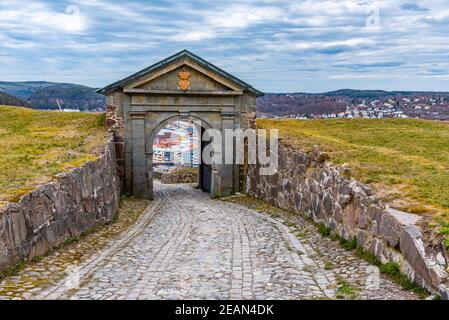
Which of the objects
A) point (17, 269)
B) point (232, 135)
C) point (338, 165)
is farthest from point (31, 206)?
point (232, 135)

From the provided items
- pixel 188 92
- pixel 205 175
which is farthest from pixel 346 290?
pixel 205 175

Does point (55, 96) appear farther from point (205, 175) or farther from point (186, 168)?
point (205, 175)

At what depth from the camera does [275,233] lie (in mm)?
11078

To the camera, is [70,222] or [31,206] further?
[70,222]

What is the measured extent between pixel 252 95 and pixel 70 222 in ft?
40.1

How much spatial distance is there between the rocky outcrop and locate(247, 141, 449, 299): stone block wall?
17.2 ft

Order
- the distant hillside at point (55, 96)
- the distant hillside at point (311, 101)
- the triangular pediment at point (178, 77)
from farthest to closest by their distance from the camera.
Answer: the distant hillside at point (55, 96)
the distant hillside at point (311, 101)
the triangular pediment at point (178, 77)

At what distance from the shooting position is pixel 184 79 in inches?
742

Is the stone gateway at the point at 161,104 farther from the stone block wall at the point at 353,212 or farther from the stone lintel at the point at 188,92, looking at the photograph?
the stone block wall at the point at 353,212

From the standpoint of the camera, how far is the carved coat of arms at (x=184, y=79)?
61.7ft

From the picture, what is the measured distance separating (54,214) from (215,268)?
9.95ft

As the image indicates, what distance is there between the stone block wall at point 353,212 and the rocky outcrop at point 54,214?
525 centimetres

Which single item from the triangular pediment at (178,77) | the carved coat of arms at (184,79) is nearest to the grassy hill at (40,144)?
the triangular pediment at (178,77)
